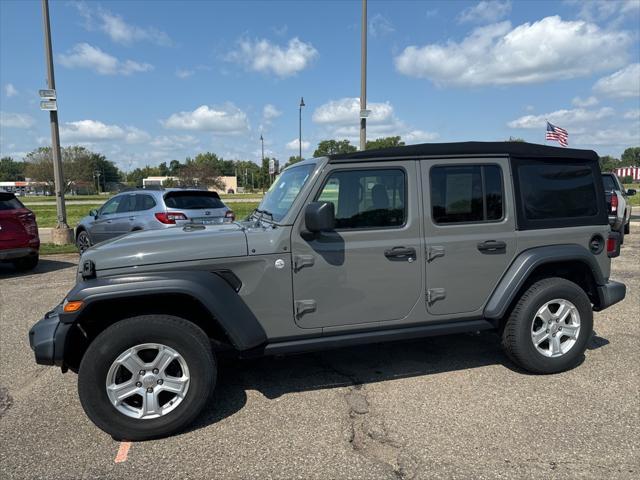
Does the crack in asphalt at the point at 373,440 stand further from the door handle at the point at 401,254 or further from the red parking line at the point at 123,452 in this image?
the red parking line at the point at 123,452

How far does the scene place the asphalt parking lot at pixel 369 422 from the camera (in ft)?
8.93

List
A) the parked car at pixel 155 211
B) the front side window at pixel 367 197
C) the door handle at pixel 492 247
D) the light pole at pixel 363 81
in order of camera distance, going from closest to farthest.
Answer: the front side window at pixel 367 197 → the door handle at pixel 492 247 → the parked car at pixel 155 211 → the light pole at pixel 363 81

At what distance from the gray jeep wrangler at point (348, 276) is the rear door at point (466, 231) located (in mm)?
12

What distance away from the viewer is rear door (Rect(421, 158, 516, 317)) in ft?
11.9

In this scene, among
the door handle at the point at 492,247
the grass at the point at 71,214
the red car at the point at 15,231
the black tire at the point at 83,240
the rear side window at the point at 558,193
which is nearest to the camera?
the door handle at the point at 492,247

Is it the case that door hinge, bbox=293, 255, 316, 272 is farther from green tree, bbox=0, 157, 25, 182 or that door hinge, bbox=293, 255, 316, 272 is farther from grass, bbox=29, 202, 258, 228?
green tree, bbox=0, 157, 25, 182

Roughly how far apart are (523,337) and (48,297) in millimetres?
6318

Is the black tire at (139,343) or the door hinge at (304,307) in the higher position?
the door hinge at (304,307)

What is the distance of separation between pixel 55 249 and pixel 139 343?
9.98m

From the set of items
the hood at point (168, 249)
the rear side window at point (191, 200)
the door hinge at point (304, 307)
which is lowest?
the door hinge at point (304, 307)

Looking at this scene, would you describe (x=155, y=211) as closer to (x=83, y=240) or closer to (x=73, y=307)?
(x=83, y=240)

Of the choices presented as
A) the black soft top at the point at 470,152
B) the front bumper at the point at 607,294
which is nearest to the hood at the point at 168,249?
the black soft top at the point at 470,152

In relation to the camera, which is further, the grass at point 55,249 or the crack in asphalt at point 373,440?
the grass at point 55,249

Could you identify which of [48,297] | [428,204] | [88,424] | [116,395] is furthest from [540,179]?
[48,297]
